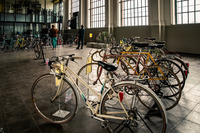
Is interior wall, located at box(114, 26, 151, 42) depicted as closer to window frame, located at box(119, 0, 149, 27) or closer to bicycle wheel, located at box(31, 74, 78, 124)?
window frame, located at box(119, 0, 149, 27)

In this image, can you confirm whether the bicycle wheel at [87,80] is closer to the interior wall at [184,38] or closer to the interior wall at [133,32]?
the interior wall at [184,38]

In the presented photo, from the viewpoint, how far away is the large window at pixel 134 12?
14.2 m

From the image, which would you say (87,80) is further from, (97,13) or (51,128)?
(97,13)

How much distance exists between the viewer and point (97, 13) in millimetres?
18516

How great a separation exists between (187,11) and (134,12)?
202 inches

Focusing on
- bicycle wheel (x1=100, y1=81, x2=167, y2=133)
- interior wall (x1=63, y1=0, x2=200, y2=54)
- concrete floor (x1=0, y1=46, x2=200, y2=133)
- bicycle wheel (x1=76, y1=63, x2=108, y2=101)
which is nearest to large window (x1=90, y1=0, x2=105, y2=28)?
interior wall (x1=63, y1=0, x2=200, y2=54)

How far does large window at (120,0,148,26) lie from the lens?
14242 millimetres

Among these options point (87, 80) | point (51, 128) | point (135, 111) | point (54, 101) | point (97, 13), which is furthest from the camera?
point (97, 13)

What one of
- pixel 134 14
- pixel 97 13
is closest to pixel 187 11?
pixel 134 14

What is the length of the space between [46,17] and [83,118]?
2252cm

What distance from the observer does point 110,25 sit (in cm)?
1608

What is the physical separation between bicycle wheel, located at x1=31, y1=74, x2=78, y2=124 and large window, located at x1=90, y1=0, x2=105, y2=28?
16.5m

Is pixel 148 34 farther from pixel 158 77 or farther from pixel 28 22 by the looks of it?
pixel 28 22

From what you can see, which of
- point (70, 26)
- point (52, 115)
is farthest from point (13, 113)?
point (70, 26)
